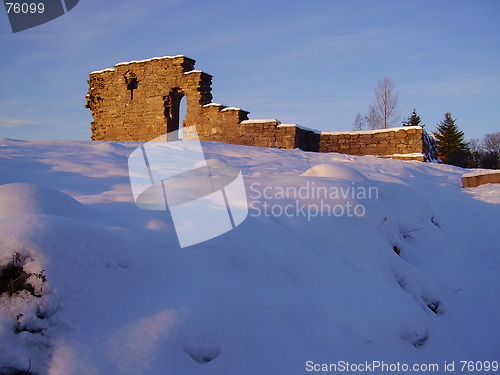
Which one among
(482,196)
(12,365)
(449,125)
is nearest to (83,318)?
(12,365)

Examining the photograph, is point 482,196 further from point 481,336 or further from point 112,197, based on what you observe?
point 112,197

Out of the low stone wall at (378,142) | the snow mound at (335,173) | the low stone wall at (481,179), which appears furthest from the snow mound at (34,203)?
the low stone wall at (378,142)

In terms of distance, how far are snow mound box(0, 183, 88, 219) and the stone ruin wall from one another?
9.16 m

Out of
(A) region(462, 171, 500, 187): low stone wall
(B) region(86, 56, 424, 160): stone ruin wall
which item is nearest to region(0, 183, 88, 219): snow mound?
(A) region(462, 171, 500, 187): low stone wall

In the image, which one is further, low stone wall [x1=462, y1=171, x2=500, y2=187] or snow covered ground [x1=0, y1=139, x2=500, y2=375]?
low stone wall [x1=462, y1=171, x2=500, y2=187]

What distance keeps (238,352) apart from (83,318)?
0.66 m

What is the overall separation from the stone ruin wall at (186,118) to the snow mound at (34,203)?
916cm

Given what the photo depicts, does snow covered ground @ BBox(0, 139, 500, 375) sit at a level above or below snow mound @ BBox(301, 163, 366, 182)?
below

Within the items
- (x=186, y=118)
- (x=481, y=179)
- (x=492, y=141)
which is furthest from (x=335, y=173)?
(x=492, y=141)

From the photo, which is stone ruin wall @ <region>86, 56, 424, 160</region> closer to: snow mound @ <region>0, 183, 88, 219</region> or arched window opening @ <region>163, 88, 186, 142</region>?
arched window opening @ <region>163, 88, 186, 142</region>

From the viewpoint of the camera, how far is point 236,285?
2.06m

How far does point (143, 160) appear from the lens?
5133 millimetres

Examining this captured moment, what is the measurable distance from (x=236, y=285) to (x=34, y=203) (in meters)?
1.15

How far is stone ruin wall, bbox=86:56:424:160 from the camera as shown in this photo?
11281 mm
